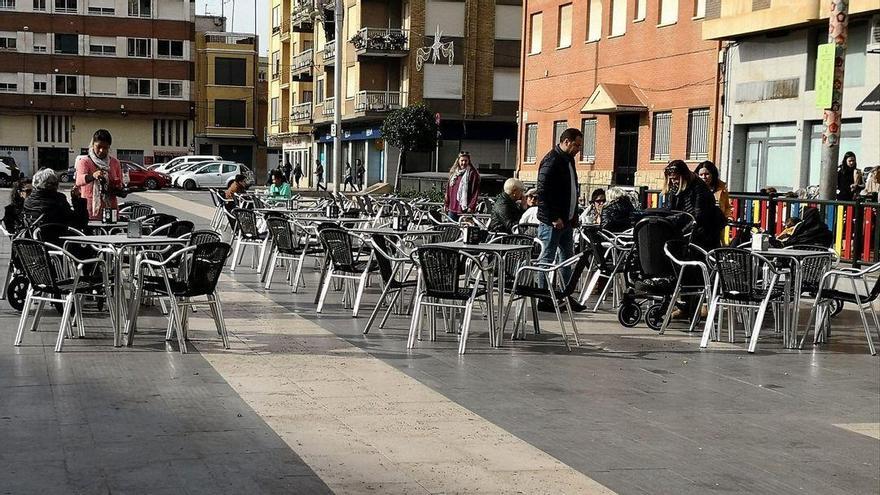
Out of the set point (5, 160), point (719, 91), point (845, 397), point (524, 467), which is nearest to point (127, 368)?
point (524, 467)

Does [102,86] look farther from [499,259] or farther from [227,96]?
[499,259]

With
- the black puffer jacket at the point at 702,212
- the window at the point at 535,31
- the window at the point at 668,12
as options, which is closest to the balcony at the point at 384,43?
the window at the point at 535,31

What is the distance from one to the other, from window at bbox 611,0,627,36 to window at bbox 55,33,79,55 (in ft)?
169

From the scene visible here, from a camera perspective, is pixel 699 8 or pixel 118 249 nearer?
pixel 118 249

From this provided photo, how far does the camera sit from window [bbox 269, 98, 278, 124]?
79688 mm

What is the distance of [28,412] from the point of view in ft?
23.3

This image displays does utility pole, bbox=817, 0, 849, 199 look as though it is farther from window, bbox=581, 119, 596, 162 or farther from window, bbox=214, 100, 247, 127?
window, bbox=214, 100, 247, 127

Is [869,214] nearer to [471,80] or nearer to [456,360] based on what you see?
[456,360]

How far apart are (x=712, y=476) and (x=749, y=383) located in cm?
284

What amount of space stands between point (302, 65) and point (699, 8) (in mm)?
42491

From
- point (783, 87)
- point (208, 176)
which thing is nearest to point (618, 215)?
point (783, 87)

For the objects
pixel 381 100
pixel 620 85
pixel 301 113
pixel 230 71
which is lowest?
pixel 620 85

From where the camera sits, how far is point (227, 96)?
8362 centimetres

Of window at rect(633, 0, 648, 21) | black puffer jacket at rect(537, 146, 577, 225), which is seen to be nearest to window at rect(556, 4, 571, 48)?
window at rect(633, 0, 648, 21)
